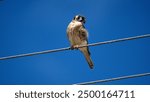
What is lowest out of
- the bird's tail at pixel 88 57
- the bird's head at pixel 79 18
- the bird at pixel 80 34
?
the bird's tail at pixel 88 57

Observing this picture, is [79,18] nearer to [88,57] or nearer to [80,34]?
[80,34]

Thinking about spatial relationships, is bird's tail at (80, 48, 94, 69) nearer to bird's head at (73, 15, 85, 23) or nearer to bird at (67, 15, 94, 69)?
bird at (67, 15, 94, 69)

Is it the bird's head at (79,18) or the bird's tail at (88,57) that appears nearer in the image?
the bird's tail at (88,57)

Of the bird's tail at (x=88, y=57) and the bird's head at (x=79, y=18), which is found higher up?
the bird's head at (x=79, y=18)

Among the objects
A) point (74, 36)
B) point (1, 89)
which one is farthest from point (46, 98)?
point (74, 36)

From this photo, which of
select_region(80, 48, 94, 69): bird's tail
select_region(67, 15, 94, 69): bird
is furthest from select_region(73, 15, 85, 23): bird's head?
select_region(80, 48, 94, 69): bird's tail

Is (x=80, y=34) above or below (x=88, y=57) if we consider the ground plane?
above

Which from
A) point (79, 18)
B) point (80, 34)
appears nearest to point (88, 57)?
point (80, 34)

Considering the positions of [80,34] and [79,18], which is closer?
[80,34]

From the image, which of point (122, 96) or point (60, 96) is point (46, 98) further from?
point (122, 96)

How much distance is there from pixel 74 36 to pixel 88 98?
4.68m

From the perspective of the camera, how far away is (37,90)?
8.84 m

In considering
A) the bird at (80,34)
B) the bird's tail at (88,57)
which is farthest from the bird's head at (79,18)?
the bird's tail at (88,57)

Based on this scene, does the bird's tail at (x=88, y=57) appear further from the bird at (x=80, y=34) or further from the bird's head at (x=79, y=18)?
the bird's head at (x=79, y=18)
